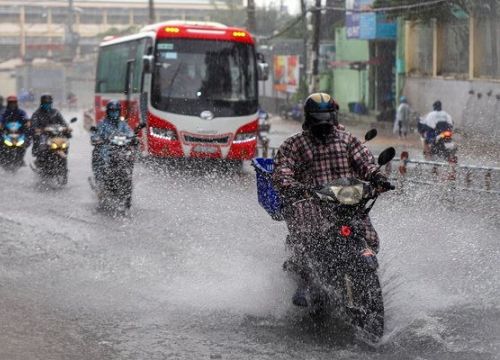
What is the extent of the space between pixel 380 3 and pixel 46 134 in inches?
824

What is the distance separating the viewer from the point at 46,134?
55.2ft

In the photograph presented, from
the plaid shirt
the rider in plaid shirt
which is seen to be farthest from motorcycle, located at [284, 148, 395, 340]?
the plaid shirt

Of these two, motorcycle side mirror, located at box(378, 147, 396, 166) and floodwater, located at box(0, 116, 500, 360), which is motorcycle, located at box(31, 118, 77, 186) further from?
motorcycle side mirror, located at box(378, 147, 396, 166)

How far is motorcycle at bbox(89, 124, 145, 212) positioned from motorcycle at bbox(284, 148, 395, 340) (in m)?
7.26

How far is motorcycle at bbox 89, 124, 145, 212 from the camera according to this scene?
43.7 ft

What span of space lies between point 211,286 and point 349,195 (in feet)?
7.42

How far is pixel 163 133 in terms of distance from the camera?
1980cm

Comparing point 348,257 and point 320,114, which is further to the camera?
point 320,114

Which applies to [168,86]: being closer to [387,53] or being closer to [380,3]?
[380,3]

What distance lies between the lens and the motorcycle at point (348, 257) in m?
5.95

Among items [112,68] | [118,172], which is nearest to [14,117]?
[118,172]

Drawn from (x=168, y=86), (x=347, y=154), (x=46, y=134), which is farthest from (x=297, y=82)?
(x=347, y=154)

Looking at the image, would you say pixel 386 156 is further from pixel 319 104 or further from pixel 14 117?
pixel 14 117

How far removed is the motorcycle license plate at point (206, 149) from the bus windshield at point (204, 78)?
0.65m
